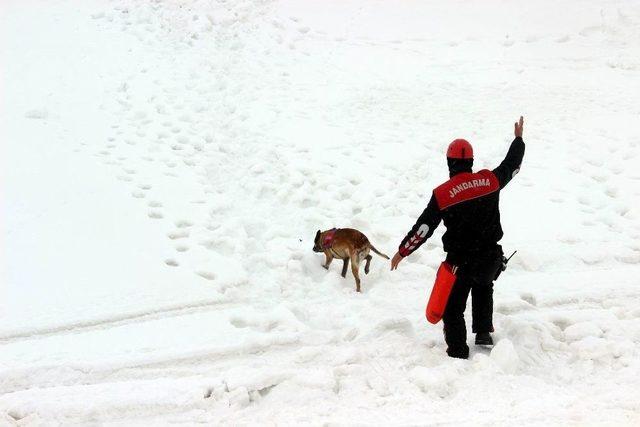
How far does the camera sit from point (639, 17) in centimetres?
1313

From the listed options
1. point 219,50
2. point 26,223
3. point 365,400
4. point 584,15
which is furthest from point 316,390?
point 584,15

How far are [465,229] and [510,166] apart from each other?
2.43 feet

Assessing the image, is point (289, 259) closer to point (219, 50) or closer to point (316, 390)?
point (316, 390)

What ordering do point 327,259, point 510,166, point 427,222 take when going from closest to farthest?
point 427,222
point 510,166
point 327,259

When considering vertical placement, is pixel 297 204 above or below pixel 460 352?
above

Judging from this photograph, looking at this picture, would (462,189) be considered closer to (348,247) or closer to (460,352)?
(460,352)

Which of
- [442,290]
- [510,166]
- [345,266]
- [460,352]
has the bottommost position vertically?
[460,352]

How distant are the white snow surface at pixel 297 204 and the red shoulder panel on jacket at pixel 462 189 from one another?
136 cm

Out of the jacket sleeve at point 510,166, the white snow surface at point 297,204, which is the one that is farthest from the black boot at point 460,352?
the jacket sleeve at point 510,166

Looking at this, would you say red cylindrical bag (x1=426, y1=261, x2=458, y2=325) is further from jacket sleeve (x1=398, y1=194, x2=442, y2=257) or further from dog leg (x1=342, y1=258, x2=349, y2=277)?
dog leg (x1=342, y1=258, x2=349, y2=277)

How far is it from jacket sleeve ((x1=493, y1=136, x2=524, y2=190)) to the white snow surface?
1.46 m

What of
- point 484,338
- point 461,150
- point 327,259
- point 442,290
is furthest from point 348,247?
point 461,150

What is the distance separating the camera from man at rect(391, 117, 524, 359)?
464 cm

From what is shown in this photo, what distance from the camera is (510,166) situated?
16.2 ft
